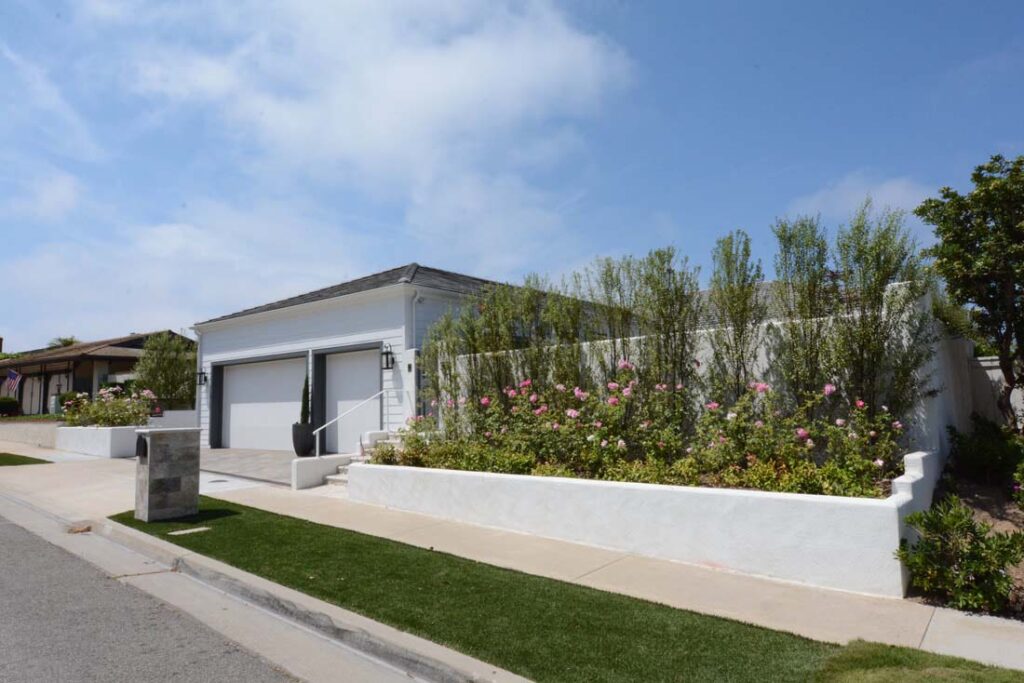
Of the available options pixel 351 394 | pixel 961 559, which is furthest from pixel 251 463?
pixel 961 559

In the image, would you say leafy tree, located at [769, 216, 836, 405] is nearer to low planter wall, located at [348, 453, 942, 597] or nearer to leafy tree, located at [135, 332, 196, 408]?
low planter wall, located at [348, 453, 942, 597]

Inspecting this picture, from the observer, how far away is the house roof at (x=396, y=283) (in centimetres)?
1450

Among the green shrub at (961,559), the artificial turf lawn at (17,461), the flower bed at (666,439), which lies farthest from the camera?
the artificial turf lawn at (17,461)

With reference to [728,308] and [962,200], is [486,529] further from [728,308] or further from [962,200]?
[962,200]

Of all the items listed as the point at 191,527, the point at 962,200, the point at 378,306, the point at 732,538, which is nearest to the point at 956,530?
the point at 732,538

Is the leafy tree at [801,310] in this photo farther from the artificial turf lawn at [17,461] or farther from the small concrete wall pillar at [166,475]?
the artificial turf lawn at [17,461]

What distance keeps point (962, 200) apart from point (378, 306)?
10847mm

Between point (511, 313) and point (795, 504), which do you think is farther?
point (511, 313)

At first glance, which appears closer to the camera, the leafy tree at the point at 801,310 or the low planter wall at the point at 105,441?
the leafy tree at the point at 801,310

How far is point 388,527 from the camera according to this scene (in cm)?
809

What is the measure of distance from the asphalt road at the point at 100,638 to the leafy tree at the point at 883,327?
6.37m

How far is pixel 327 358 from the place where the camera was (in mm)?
15930

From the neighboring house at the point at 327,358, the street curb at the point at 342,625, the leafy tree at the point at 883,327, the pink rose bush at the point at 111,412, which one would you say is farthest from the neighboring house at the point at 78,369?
the leafy tree at the point at 883,327

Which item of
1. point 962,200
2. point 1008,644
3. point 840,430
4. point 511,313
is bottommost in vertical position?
point 1008,644
